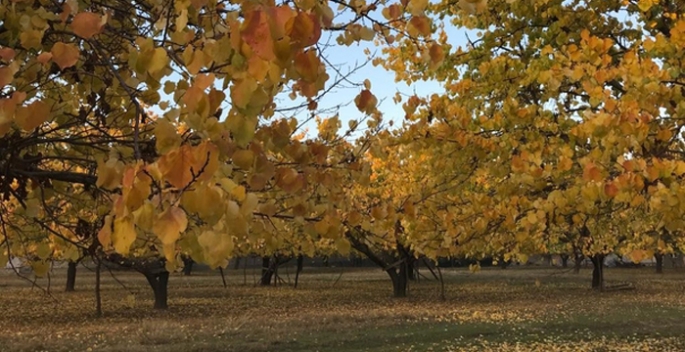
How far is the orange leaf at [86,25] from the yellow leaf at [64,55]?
0.20 metres

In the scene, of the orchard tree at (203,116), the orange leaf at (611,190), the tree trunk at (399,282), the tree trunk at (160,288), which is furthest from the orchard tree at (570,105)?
the tree trunk at (399,282)

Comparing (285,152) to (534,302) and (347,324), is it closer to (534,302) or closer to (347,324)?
(347,324)

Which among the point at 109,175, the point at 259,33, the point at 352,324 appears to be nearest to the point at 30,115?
the point at 109,175

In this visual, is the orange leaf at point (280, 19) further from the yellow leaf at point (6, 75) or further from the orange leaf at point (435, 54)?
the orange leaf at point (435, 54)

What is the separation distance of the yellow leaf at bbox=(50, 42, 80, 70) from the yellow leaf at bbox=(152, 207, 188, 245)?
962mm

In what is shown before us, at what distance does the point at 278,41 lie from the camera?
66.1 inches

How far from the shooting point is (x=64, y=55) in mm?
2215

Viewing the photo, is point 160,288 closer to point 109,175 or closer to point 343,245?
point 343,245

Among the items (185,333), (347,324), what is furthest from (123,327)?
(347,324)

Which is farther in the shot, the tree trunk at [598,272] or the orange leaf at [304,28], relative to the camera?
the tree trunk at [598,272]

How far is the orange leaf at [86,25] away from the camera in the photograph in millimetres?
2010

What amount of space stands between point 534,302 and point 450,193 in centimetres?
1868

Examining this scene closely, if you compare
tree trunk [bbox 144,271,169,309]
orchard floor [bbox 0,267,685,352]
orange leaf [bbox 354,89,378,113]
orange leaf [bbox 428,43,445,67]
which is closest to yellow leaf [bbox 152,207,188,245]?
orange leaf [bbox 354,89,378,113]

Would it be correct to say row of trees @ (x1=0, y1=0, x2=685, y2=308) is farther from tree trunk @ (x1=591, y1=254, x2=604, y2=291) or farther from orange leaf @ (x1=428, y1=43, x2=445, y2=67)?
tree trunk @ (x1=591, y1=254, x2=604, y2=291)
